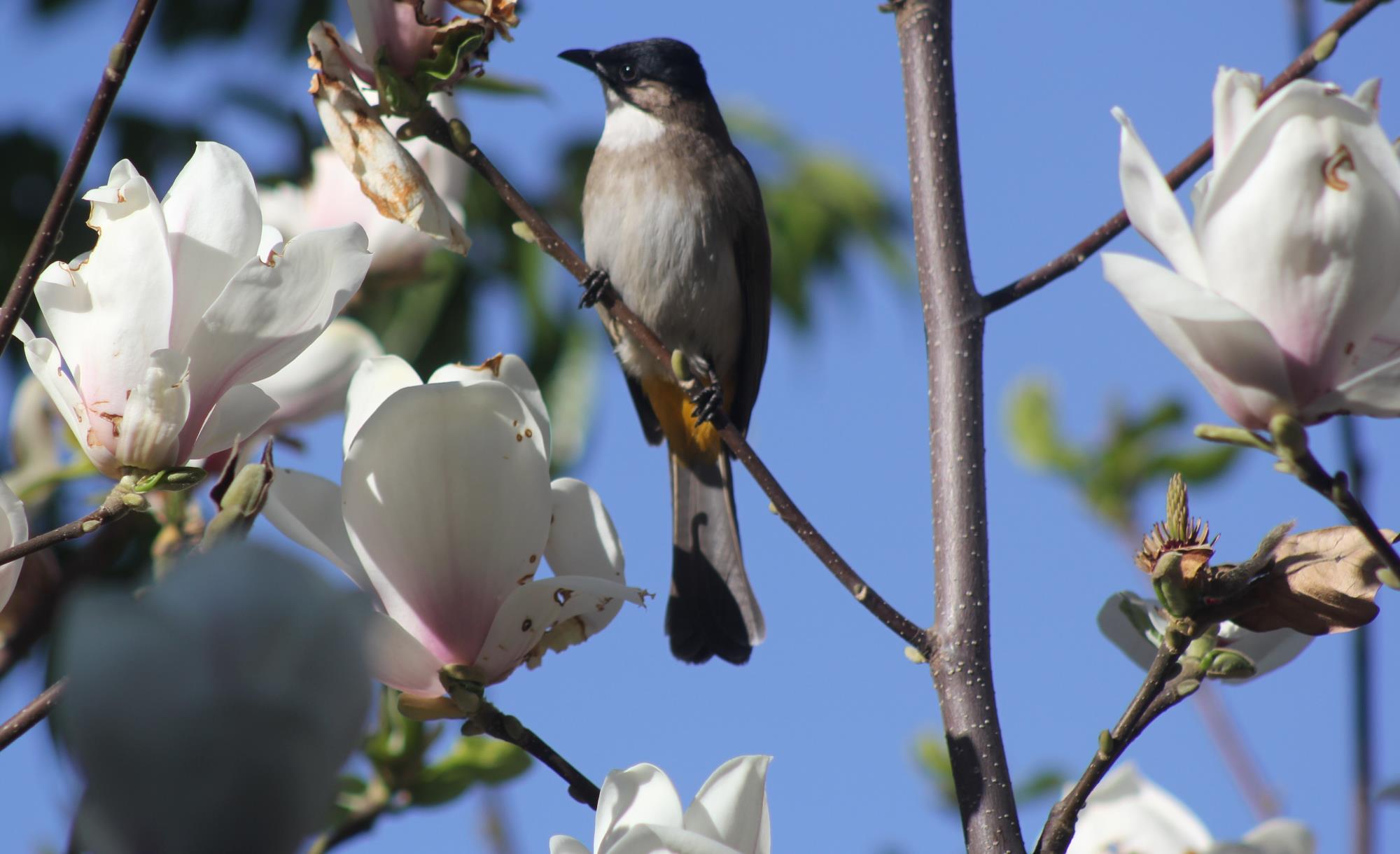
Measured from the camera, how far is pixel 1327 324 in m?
0.78

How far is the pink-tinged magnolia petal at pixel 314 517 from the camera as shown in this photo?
0.95 m

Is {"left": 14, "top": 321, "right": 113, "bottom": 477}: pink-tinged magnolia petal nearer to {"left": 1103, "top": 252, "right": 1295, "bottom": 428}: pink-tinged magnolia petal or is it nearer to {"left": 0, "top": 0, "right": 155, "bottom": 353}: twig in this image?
{"left": 0, "top": 0, "right": 155, "bottom": 353}: twig

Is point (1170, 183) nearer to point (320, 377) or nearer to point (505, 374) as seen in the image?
point (505, 374)

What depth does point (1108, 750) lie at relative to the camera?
3.01ft

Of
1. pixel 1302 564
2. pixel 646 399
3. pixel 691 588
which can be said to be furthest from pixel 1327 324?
pixel 646 399

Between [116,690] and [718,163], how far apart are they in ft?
9.16

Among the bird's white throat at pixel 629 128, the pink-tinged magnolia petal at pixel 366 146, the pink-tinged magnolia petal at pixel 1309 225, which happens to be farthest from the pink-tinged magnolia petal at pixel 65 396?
the bird's white throat at pixel 629 128

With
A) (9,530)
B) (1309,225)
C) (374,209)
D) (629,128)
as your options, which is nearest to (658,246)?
(629,128)

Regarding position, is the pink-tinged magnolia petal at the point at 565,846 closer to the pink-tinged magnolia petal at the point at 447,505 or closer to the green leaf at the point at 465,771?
the pink-tinged magnolia petal at the point at 447,505

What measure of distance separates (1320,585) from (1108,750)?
0.19 m

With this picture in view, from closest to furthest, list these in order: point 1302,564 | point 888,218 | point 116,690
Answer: point 116,690 → point 1302,564 → point 888,218

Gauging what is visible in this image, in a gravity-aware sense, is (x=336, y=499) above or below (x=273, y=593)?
below

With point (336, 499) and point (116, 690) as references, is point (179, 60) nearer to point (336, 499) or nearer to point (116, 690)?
point (336, 499)

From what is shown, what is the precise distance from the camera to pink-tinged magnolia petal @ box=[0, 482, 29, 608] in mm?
888
